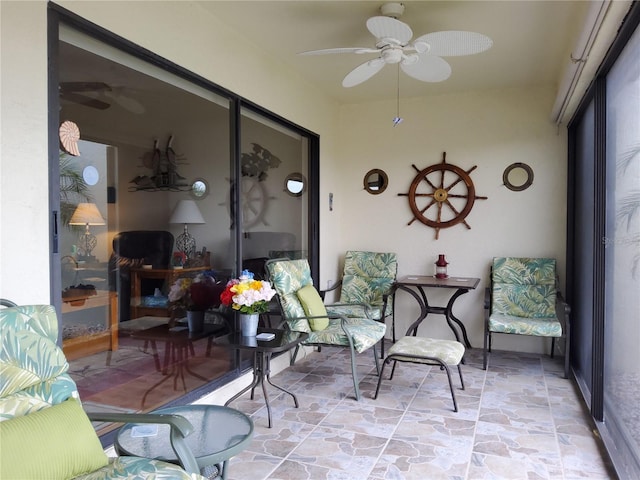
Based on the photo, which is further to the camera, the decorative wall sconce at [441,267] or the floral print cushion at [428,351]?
the decorative wall sconce at [441,267]

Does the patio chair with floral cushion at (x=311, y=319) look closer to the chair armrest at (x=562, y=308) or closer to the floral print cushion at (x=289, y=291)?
the floral print cushion at (x=289, y=291)

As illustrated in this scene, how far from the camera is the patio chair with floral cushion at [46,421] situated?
1.43 m

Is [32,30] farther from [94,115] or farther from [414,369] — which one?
[414,369]

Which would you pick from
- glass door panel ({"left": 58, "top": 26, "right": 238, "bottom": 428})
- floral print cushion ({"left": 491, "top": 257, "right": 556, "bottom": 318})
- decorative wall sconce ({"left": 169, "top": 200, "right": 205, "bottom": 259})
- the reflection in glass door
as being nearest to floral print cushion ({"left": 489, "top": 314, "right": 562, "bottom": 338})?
floral print cushion ({"left": 491, "top": 257, "right": 556, "bottom": 318})

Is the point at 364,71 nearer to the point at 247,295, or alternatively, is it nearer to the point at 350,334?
the point at 247,295

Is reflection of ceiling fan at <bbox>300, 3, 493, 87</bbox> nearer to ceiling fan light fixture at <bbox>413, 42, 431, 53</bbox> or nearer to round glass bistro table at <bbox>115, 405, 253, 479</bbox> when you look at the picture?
ceiling fan light fixture at <bbox>413, 42, 431, 53</bbox>

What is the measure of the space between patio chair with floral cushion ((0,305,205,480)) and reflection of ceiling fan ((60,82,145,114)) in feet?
3.40

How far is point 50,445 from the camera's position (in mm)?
1472

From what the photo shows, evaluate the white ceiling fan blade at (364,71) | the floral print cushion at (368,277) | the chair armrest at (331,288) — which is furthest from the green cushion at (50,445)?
the floral print cushion at (368,277)

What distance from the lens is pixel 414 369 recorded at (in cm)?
403

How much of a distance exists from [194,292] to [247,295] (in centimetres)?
45

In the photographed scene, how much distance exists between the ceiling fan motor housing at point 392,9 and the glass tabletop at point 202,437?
2.47 m

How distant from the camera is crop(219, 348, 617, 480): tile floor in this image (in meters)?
2.38

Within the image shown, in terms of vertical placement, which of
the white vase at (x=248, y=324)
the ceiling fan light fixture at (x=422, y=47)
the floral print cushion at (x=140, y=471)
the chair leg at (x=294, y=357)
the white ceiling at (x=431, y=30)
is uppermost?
the white ceiling at (x=431, y=30)
